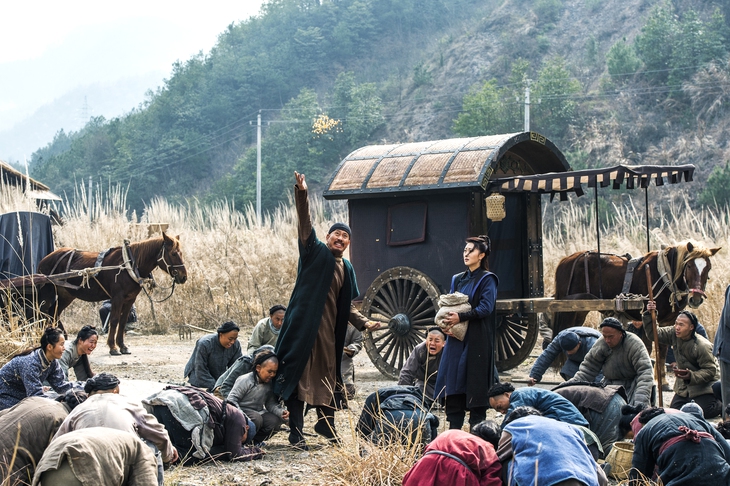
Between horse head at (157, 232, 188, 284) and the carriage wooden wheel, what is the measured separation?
3.71 metres

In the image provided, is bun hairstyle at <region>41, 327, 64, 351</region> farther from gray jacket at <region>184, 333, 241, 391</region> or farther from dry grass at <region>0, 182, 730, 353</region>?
dry grass at <region>0, 182, 730, 353</region>

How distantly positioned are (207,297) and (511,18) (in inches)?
1354

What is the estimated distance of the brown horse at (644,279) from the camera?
9.58 metres

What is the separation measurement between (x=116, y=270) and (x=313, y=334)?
268 inches

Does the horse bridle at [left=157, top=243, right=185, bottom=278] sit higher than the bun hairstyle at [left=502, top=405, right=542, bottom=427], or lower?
higher

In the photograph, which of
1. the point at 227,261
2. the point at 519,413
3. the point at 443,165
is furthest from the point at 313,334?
the point at 227,261

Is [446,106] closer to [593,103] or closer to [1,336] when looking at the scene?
[593,103]

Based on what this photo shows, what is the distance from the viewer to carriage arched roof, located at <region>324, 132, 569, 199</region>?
9828 mm

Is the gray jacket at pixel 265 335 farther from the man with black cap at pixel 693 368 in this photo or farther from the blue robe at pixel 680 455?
the blue robe at pixel 680 455

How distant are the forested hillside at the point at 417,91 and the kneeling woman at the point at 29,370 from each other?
22.0m

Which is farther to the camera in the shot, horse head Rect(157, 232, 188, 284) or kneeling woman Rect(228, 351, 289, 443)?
horse head Rect(157, 232, 188, 284)

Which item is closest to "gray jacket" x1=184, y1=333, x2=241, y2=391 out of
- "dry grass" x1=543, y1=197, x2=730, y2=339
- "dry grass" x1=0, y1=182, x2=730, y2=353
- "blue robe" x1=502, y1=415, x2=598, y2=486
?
"blue robe" x1=502, y1=415, x2=598, y2=486

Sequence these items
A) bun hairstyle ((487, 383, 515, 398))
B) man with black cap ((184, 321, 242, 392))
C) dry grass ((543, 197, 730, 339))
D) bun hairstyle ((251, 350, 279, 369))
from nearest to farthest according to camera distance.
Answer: bun hairstyle ((487, 383, 515, 398))
bun hairstyle ((251, 350, 279, 369))
man with black cap ((184, 321, 242, 392))
dry grass ((543, 197, 730, 339))

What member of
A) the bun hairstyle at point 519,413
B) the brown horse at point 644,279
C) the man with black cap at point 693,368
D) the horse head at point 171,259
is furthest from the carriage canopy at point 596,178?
the horse head at point 171,259
